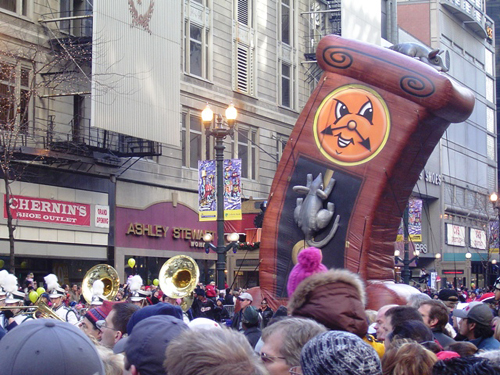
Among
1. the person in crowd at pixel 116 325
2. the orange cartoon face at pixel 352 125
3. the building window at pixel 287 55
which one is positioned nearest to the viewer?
the person in crowd at pixel 116 325

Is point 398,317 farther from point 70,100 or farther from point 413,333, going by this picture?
point 70,100

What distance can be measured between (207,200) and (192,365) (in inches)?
729

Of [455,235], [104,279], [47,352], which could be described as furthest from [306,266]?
[455,235]

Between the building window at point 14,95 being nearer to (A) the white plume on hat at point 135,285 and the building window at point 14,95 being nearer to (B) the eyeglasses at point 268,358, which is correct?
(A) the white plume on hat at point 135,285

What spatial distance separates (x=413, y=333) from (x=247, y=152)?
30980 millimetres

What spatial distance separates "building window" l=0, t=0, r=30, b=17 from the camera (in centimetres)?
2466

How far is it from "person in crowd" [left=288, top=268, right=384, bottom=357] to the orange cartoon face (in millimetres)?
9231

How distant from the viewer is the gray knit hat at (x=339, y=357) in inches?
119

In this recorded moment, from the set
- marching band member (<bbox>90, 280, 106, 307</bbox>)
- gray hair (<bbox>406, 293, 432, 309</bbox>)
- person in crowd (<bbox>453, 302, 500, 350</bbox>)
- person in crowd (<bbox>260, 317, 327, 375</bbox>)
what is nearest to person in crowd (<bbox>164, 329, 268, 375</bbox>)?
person in crowd (<bbox>260, 317, 327, 375</bbox>)

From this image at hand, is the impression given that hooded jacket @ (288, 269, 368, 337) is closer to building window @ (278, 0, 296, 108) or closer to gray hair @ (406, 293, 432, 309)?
gray hair @ (406, 293, 432, 309)

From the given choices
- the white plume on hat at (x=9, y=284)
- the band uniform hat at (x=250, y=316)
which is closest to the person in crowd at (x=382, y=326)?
the band uniform hat at (x=250, y=316)

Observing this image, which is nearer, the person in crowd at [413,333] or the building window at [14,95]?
the person in crowd at [413,333]

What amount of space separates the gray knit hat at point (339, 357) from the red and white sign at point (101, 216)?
25236 mm

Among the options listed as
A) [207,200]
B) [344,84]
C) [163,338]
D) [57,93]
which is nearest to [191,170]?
[57,93]
